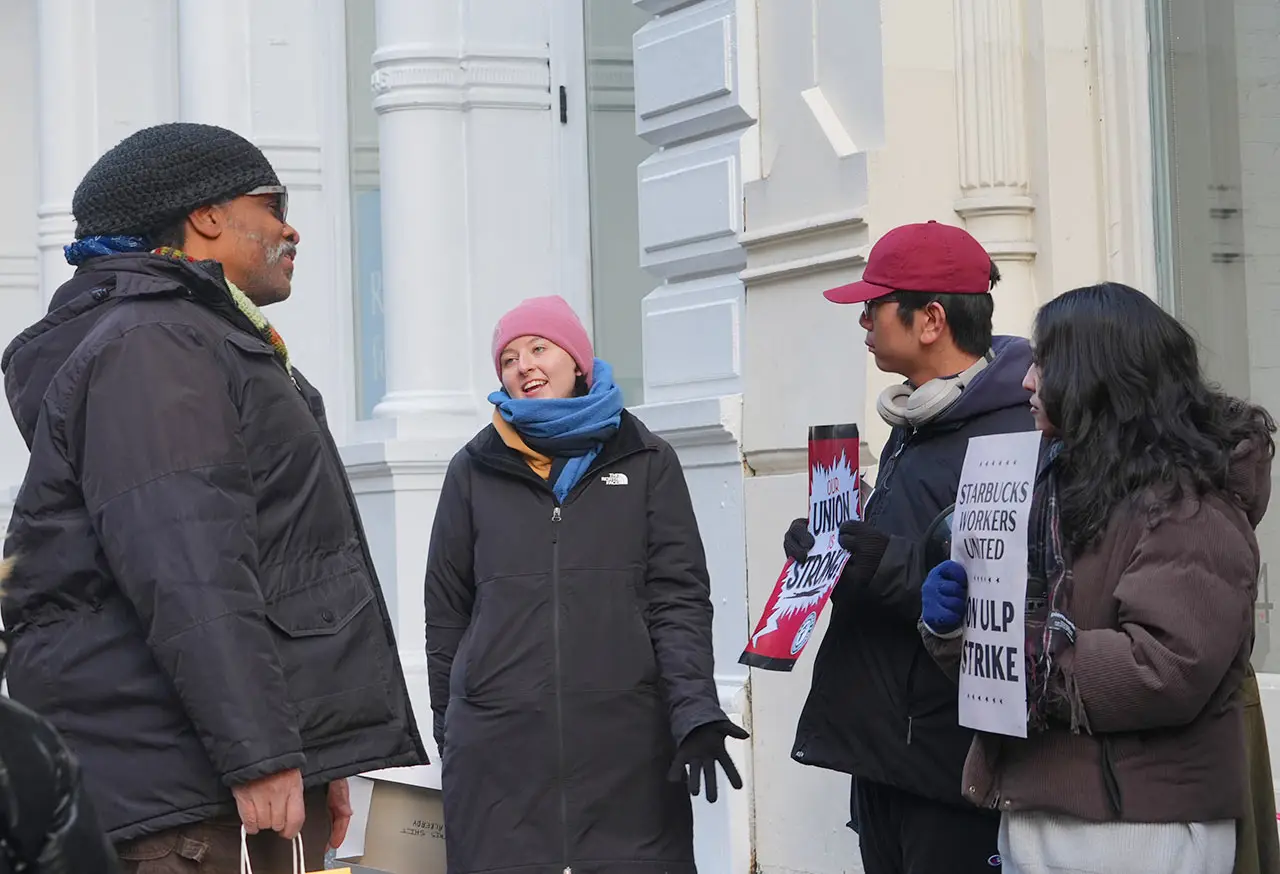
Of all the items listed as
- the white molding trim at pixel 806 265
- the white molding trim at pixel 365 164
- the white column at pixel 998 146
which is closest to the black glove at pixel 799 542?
the white column at pixel 998 146

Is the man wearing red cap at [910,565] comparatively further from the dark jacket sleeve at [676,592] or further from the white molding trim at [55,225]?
the white molding trim at [55,225]

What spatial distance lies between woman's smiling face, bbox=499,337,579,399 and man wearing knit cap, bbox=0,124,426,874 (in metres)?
1.22

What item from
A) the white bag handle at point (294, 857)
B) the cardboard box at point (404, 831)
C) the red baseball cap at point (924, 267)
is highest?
the red baseball cap at point (924, 267)

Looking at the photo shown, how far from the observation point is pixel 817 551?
4121mm

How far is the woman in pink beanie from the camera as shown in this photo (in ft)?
15.1

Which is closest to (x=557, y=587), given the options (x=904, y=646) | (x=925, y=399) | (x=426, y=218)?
(x=904, y=646)

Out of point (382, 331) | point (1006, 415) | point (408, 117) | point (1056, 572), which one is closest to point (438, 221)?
point (408, 117)

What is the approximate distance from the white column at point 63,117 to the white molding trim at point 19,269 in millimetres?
2277

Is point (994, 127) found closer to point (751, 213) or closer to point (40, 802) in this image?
point (751, 213)

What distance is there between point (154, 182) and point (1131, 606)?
1.86 m

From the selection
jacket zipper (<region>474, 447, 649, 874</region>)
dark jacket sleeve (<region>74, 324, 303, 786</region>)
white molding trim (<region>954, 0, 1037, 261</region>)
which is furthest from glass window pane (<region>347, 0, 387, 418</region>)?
dark jacket sleeve (<region>74, 324, 303, 786</region>)

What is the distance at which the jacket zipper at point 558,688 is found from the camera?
15.1 feet

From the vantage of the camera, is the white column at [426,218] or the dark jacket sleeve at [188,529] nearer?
the dark jacket sleeve at [188,529]

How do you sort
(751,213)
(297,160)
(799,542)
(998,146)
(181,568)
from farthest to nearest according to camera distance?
(297,160)
(751,213)
(998,146)
(799,542)
(181,568)
